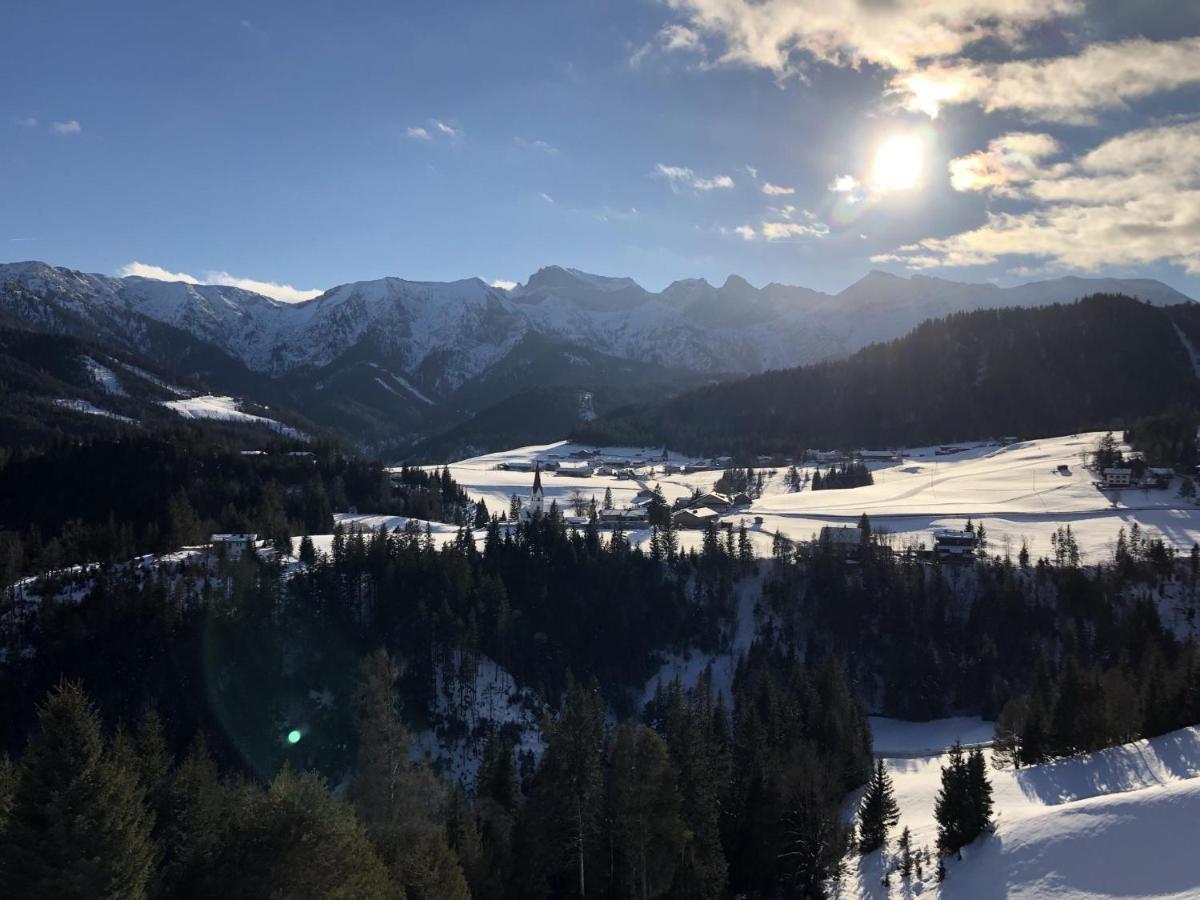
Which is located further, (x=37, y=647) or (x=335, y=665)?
(x=335, y=665)

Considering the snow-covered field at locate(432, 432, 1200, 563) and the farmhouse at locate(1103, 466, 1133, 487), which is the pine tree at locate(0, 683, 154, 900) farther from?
the farmhouse at locate(1103, 466, 1133, 487)

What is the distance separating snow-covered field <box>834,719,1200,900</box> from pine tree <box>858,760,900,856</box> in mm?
734

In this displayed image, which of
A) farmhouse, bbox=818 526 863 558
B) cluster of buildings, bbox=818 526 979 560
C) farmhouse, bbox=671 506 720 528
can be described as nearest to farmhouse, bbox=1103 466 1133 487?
cluster of buildings, bbox=818 526 979 560

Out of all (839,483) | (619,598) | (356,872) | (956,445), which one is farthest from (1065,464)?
(356,872)

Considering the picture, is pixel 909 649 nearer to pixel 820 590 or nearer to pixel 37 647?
pixel 820 590

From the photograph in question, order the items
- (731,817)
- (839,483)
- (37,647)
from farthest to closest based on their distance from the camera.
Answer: (839,483) → (37,647) → (731,817)

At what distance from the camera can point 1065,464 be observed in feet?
440

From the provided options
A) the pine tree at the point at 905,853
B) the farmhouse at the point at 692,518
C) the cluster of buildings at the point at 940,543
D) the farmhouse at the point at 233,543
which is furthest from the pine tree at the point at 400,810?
the farmhouse at the point at 692,518

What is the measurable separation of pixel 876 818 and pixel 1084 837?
1072 centimetres

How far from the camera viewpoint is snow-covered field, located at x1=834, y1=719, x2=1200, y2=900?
2489 cm

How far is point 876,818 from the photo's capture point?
3656cm

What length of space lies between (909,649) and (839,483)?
7274cm

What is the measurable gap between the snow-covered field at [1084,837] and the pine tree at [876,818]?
734 millimetres

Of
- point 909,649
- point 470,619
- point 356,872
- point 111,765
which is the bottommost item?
point 909,649
